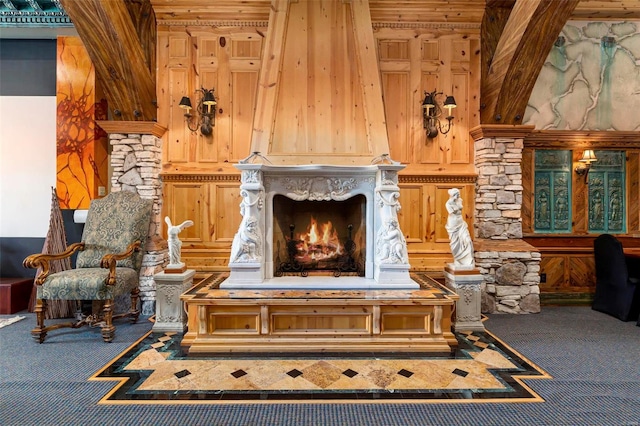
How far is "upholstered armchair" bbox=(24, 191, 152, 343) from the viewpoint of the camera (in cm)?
335

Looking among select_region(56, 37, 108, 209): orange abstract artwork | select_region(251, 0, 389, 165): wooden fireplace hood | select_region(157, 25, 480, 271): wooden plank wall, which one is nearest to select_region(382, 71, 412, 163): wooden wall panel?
select_region(157, 25, 480, 271): wooden plank wall

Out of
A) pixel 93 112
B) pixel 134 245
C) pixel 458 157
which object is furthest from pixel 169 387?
pixel 458 157

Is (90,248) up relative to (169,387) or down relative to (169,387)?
up

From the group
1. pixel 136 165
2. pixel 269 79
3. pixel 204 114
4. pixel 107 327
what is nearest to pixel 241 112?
pixel 204 114

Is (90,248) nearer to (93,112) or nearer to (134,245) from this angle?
(134,245)

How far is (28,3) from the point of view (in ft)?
14.6

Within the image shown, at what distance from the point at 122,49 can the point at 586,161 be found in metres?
6.52

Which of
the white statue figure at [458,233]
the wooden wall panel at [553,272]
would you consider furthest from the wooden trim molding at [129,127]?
the wooden wall panel at [553,272]

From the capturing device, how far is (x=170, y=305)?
12.0 ft

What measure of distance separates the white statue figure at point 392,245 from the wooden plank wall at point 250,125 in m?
1.19

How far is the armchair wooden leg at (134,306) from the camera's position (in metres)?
3.94

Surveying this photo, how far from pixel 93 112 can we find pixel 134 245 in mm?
2182

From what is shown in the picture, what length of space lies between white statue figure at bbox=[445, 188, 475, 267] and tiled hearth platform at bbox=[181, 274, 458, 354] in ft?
2.55

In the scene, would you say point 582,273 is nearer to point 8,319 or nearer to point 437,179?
point 437,179
